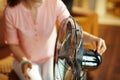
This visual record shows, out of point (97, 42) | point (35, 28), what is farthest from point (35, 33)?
point (97, 42)

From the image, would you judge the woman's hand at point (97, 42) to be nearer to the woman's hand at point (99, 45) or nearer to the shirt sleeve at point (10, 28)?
the woman's hand at point (99, 45)

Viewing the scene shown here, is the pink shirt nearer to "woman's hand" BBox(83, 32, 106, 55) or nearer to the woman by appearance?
the woman

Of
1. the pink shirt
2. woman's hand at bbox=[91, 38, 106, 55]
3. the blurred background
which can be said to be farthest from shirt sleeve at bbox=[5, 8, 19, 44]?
woman's hand at bbox=[91, 38, 106, 55]

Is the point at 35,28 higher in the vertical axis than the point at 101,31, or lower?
higher

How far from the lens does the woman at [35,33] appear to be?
1543mm

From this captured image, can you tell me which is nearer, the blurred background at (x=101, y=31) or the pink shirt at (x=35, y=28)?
the pink shirt at (x=35, y=28)

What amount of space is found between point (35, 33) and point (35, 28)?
23mm

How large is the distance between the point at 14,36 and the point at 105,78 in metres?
1.48

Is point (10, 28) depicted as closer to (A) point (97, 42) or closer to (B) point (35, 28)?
(B) point (35, 28)

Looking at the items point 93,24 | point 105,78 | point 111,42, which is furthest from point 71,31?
point 111,42

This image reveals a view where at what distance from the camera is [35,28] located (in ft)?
5.18

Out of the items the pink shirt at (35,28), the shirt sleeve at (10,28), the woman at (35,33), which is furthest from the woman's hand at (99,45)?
the shirt sleeve at (10,28)

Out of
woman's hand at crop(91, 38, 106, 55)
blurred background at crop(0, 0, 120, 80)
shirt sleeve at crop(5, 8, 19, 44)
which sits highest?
shirt sleeve at crop(5, 8, 19, 44)

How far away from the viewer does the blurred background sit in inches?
73.3
